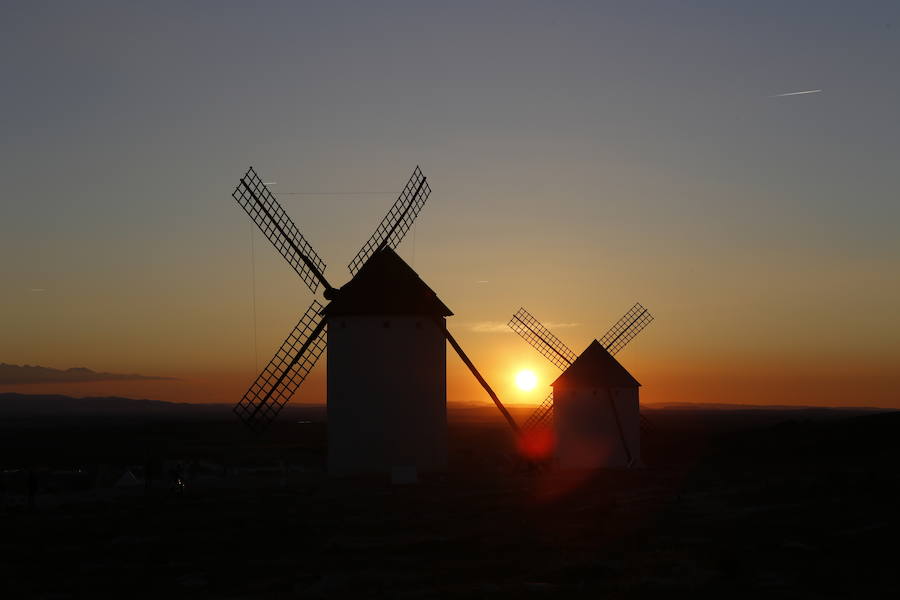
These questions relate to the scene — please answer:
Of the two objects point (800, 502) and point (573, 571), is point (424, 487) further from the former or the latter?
point (573, 571)

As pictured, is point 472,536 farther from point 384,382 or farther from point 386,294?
point 386,294

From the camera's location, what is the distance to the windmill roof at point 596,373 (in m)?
46.2

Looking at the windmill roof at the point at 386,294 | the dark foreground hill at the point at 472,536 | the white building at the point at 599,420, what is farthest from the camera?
the white building at the point at 599,420

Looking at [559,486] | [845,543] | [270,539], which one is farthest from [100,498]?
[845,543]

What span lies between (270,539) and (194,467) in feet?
84.7

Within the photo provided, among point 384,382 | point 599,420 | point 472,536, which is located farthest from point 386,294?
point 599,420

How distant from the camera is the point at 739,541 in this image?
70.4 feet

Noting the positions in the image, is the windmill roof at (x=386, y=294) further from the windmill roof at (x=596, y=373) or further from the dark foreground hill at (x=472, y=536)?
the windmill roof at (x=596, y=373)

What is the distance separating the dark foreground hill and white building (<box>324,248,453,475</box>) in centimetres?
136

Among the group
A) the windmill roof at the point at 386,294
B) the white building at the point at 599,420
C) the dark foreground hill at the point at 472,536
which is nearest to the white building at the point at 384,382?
the windmill roof at the point at 386,294

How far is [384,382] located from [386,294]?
305 centimetres

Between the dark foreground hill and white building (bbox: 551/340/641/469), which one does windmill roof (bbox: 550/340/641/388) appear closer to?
white building (bbox: 551/340/641/469)

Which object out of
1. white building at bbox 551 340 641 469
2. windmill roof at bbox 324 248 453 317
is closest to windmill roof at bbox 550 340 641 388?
white building at bbox 551 340 641 469

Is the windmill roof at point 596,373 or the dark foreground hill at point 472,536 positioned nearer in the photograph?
the dark foreground hill at point 472,536
